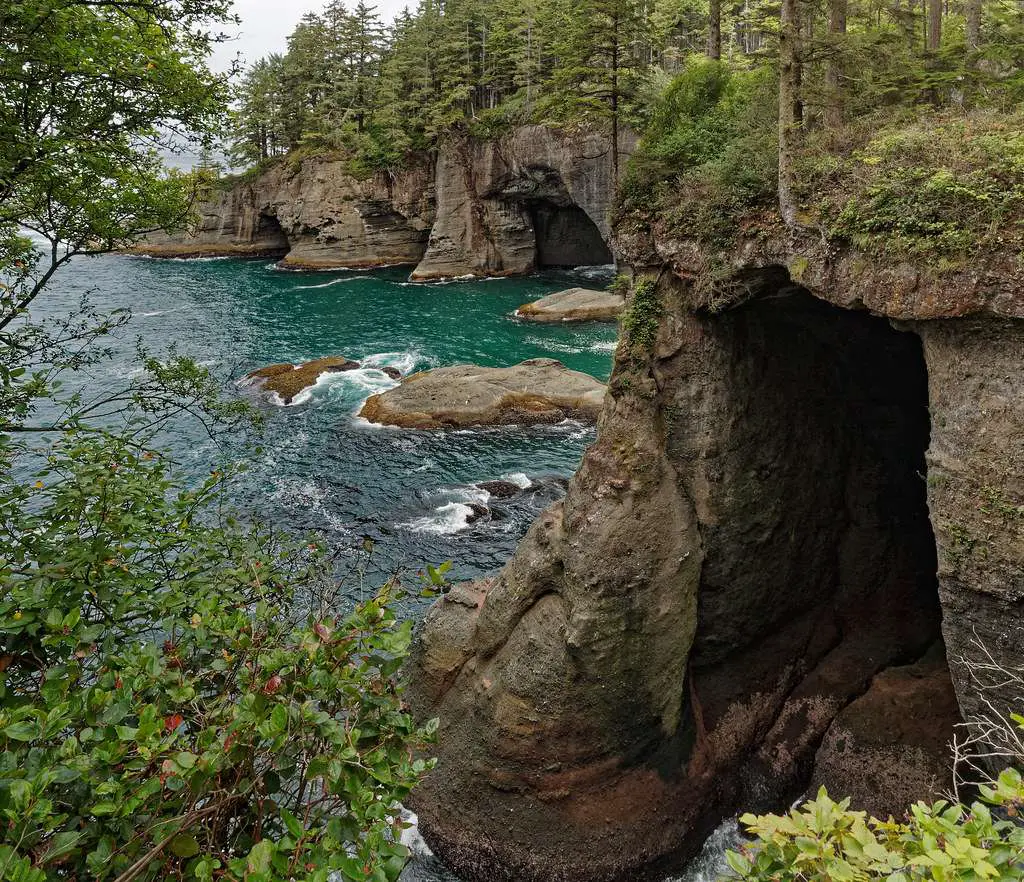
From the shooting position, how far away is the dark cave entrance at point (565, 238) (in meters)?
65.8

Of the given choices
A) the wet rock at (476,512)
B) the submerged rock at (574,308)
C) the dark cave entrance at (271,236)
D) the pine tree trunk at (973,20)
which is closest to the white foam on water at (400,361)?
the submerged rock at (574,308)

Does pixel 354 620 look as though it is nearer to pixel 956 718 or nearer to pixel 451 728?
pixel 451 728

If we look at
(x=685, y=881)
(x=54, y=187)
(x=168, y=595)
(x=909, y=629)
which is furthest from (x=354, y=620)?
(x=909, y=629)

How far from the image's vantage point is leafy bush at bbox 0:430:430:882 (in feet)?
12.9

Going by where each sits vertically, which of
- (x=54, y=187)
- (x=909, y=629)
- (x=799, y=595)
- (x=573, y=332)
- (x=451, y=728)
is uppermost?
(x=54, y=187)

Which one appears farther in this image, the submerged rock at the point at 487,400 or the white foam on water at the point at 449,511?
the submerged rock at the point at 487,400

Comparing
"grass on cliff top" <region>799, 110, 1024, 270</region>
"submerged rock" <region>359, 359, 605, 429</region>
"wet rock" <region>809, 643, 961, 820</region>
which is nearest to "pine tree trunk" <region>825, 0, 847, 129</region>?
"grass on cliff top" <region>799, 110, 1024, 270</region>

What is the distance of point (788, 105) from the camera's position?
35.1 ft

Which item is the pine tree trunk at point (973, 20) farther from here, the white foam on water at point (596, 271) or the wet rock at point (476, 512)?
the white foam on water at point (596, 271)

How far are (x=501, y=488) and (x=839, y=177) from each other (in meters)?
17.7

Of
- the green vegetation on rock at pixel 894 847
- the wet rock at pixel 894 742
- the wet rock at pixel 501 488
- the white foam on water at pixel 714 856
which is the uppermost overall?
the green vegetation on rock at pixel 894 847

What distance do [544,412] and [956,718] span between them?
21.6 m

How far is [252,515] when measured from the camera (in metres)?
23.7

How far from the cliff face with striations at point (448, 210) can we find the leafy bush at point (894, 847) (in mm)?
56254
